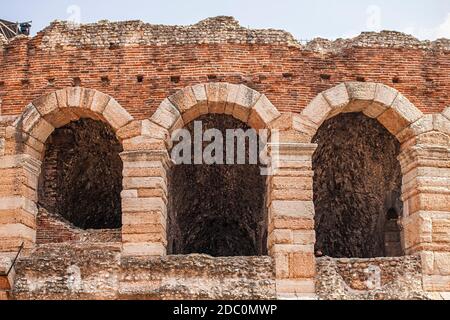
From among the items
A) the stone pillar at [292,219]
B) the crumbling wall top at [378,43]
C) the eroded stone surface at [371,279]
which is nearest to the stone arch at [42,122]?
the stone pillar at [292,219]

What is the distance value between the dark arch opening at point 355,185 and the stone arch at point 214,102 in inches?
84.5

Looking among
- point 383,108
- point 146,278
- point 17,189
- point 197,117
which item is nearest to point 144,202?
point 146,278

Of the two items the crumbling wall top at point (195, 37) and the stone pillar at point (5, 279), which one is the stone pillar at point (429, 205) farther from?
the stone pillar at point (5, 279)

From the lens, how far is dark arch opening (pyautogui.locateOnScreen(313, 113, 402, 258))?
580 inches

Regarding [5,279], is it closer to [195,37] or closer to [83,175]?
[83,175]

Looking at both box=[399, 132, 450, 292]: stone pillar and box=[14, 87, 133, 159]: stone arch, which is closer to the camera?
box=[399, 132, 450, 292]: stone pillar

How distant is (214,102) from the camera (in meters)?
13.1

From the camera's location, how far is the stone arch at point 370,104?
1306cm

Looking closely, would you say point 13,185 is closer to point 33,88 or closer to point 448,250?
point 33,88

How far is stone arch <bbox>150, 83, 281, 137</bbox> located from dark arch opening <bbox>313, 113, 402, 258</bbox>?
2.15 metres

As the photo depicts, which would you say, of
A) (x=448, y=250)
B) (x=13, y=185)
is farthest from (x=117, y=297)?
(x=448, y=250)

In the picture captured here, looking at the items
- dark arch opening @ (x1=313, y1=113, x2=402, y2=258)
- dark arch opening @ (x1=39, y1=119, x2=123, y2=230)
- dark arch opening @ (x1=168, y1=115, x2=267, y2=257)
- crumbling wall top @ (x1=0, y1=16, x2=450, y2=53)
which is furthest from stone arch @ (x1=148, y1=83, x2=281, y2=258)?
dark arch opening @ (x1=39, y1=119, x2=123, y2=230)

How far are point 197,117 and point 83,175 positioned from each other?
2.75 metres

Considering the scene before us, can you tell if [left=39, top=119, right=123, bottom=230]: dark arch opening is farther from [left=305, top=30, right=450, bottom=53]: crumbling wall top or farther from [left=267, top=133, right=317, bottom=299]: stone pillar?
[left=305, top=30, right=450, bottom=53]: crumbling wall top
